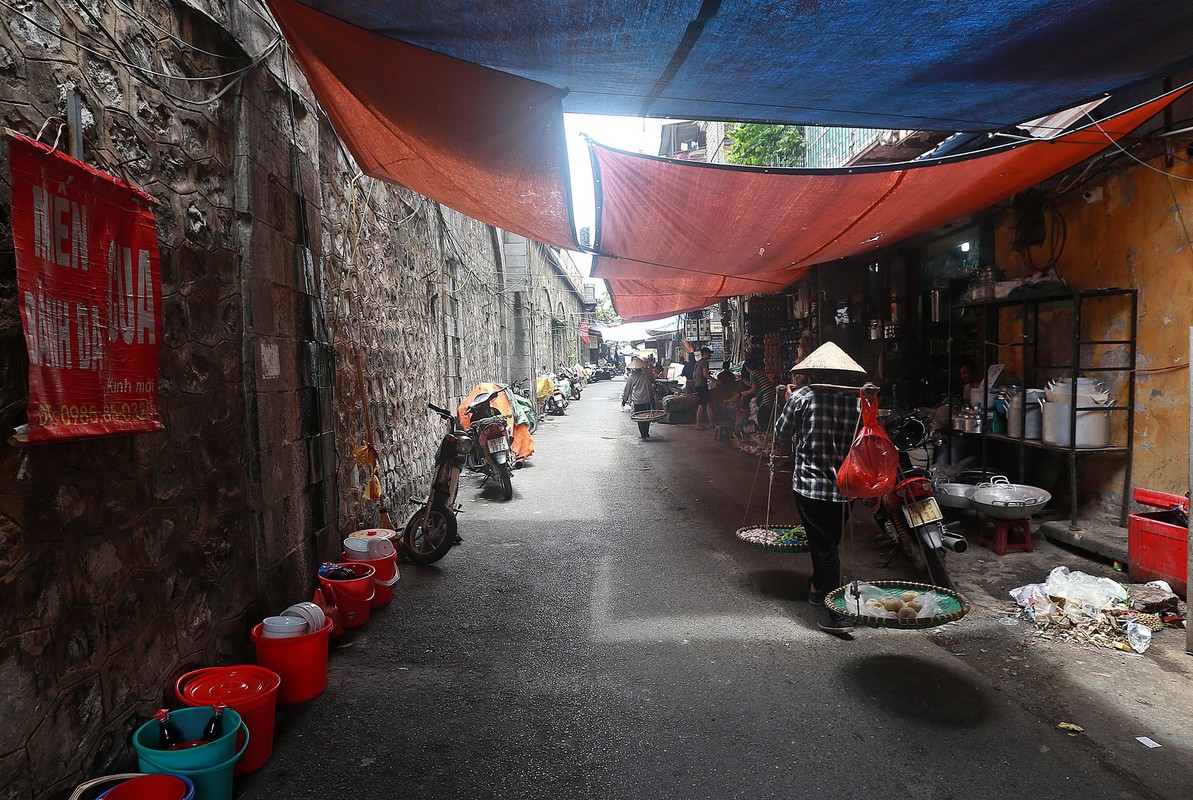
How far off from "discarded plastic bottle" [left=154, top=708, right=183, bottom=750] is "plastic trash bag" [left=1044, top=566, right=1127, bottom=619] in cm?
509

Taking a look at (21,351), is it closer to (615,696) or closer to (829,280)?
(615,696)

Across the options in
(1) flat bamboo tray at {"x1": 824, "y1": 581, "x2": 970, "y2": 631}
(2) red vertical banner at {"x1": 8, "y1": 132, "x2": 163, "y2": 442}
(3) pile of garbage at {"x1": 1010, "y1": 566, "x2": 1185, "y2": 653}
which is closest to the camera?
(2) red vertical banner at {"x1": 8, "y1": 132, "x2": 163, "y2": 442}

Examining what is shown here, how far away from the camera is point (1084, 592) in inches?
164

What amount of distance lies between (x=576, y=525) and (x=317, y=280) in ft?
12.4

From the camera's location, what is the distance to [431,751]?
2.93 m

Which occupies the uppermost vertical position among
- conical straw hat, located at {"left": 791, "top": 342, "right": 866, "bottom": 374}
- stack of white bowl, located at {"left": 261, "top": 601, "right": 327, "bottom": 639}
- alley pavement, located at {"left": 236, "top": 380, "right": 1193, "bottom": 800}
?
conical straw hat, located at {"left": 791, "top": 342, "right": 866, "bottom": 374}

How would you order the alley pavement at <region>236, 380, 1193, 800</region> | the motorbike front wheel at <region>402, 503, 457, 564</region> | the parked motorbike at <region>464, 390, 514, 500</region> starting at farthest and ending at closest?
the parked motorbike at <region>464, 390, 514, 500</region>
the motorbike front wheel at <region>402, 503, 457, 564</region>
the alley pavement at <region>236, 380, 1193, 800</region>

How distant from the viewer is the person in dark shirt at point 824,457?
418cm

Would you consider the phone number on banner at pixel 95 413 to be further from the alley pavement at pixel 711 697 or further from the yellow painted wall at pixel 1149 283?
the yellow painted wall at pixel 1149 283

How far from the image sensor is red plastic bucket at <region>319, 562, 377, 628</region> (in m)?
4.22

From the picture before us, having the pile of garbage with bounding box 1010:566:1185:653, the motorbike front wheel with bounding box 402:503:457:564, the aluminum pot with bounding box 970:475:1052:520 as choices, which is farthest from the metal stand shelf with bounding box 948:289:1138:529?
the motorbike front wheel with bounding box 402:503:457:564

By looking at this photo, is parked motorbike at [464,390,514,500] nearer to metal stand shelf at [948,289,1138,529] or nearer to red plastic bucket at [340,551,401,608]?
red plastic bucket at [340,551,401,608]

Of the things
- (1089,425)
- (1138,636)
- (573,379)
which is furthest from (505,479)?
(573,379)

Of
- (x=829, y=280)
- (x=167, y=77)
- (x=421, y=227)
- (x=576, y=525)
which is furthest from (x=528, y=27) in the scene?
(x=829, y=280)
